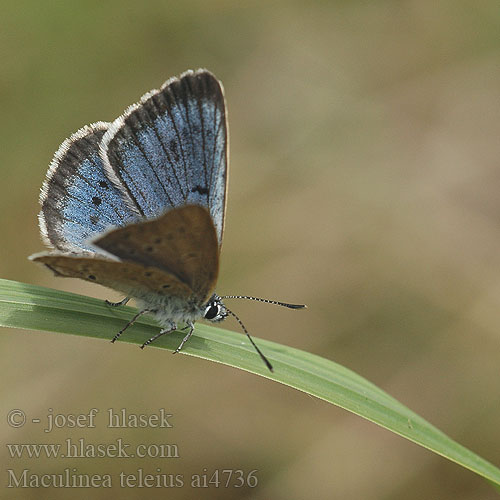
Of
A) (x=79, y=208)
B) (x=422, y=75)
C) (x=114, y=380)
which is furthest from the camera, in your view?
(x=422, y=75)

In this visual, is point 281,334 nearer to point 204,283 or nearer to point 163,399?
point 163,399

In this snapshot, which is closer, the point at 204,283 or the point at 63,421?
the point at 204,283

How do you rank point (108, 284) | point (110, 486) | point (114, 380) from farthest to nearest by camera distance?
1. point (114, 380)
2. point (110, 486)
3. point (108, 284)

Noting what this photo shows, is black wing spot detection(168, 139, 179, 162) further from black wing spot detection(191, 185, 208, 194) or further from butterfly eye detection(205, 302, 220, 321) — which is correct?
butterfly eye detection(205, 302, 220, 321)

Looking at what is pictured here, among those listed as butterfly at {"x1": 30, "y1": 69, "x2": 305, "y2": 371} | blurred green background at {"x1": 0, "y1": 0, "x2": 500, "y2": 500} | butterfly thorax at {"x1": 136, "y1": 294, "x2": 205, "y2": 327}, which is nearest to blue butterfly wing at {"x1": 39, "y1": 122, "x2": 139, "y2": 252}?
butterfly at {"x1": 30, "y1": 69, "x2": 305, "y2": 371}

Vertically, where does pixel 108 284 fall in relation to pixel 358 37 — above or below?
below

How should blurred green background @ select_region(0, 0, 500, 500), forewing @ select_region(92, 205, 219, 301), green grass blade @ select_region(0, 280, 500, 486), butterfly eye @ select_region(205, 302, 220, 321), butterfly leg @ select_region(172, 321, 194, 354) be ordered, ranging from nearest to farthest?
forewing @ select_region(92, 205, 219, 301) → green grass blade @ select_region(0, 280, 500, 486) → butterfly leg @ select_region(172, 321, 194, 354) → butterfly eye @ select_region(205, 302, 220, 321) → blurred green background @ select_region(0, 0, 500, 500)

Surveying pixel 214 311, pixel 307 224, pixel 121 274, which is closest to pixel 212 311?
pixel 214 311

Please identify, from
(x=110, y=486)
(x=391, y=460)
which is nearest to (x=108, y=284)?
(x=110, y=486)
